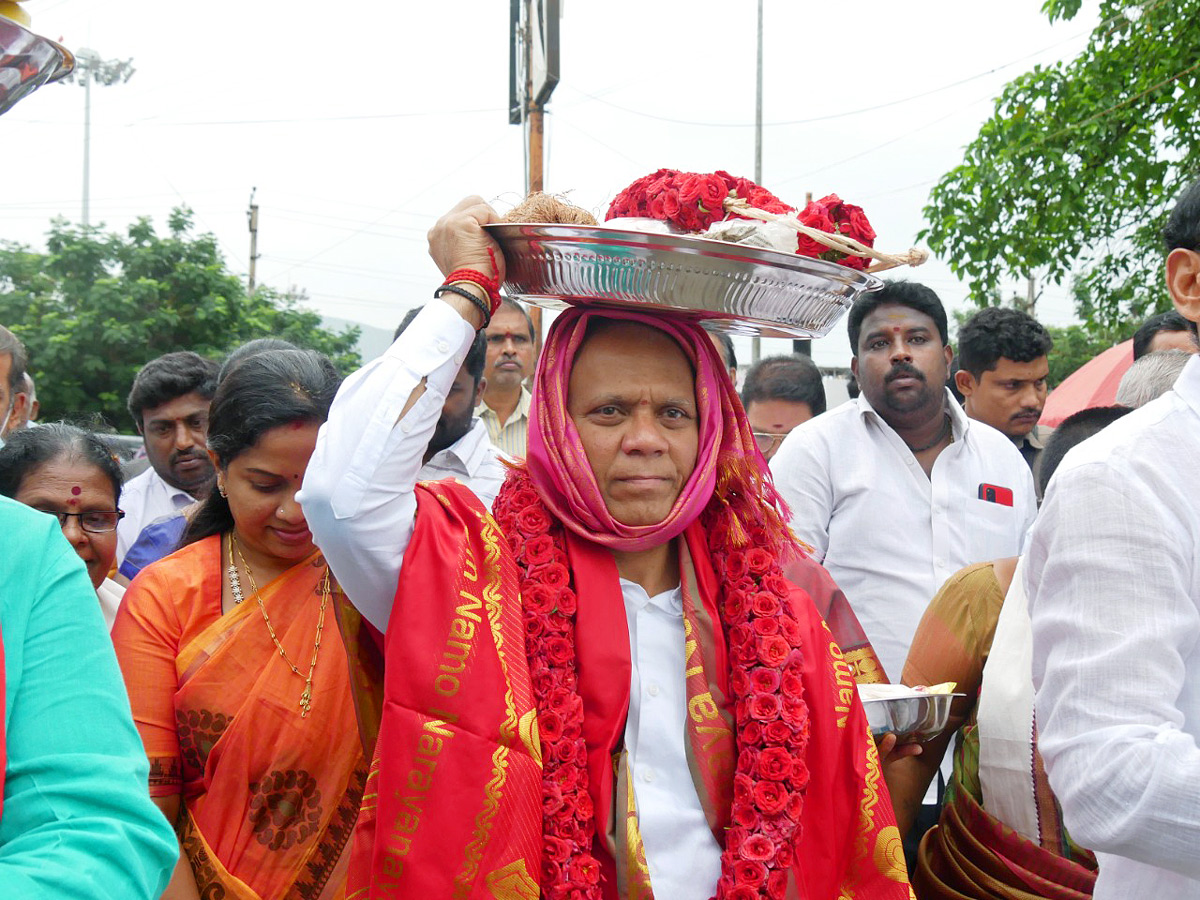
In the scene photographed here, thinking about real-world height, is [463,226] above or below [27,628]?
above

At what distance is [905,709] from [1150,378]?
2228mm

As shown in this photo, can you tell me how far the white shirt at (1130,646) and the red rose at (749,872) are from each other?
20.8 inches

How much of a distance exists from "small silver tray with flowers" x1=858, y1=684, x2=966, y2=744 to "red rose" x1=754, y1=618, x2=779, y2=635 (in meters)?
0.24

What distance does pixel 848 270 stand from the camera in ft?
7.08

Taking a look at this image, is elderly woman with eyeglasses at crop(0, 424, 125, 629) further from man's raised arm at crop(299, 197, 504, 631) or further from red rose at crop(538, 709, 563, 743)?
red rose at crop(538, 709, 563, 743)

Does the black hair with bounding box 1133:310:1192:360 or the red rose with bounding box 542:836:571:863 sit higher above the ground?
the black hair with bounding box 1133:310:1192:360

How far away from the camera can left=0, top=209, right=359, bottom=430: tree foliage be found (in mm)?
19938

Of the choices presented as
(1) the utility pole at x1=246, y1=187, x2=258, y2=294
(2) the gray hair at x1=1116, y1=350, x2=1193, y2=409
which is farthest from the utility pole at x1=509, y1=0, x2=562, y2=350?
(1) the utility pole at x1=246, y1=187, x2=258, y2=294

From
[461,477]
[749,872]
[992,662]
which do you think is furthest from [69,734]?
[461,477]

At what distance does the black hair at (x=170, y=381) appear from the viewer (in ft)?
14.6

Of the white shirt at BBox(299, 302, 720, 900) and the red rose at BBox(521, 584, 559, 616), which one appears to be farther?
the red rose at BBox(521, 584, 559, 616)

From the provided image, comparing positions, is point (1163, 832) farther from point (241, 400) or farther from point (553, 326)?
point (241, 400)

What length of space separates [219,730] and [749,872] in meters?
1.08

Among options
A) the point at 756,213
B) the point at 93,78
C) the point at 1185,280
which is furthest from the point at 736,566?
the point at 93,78
